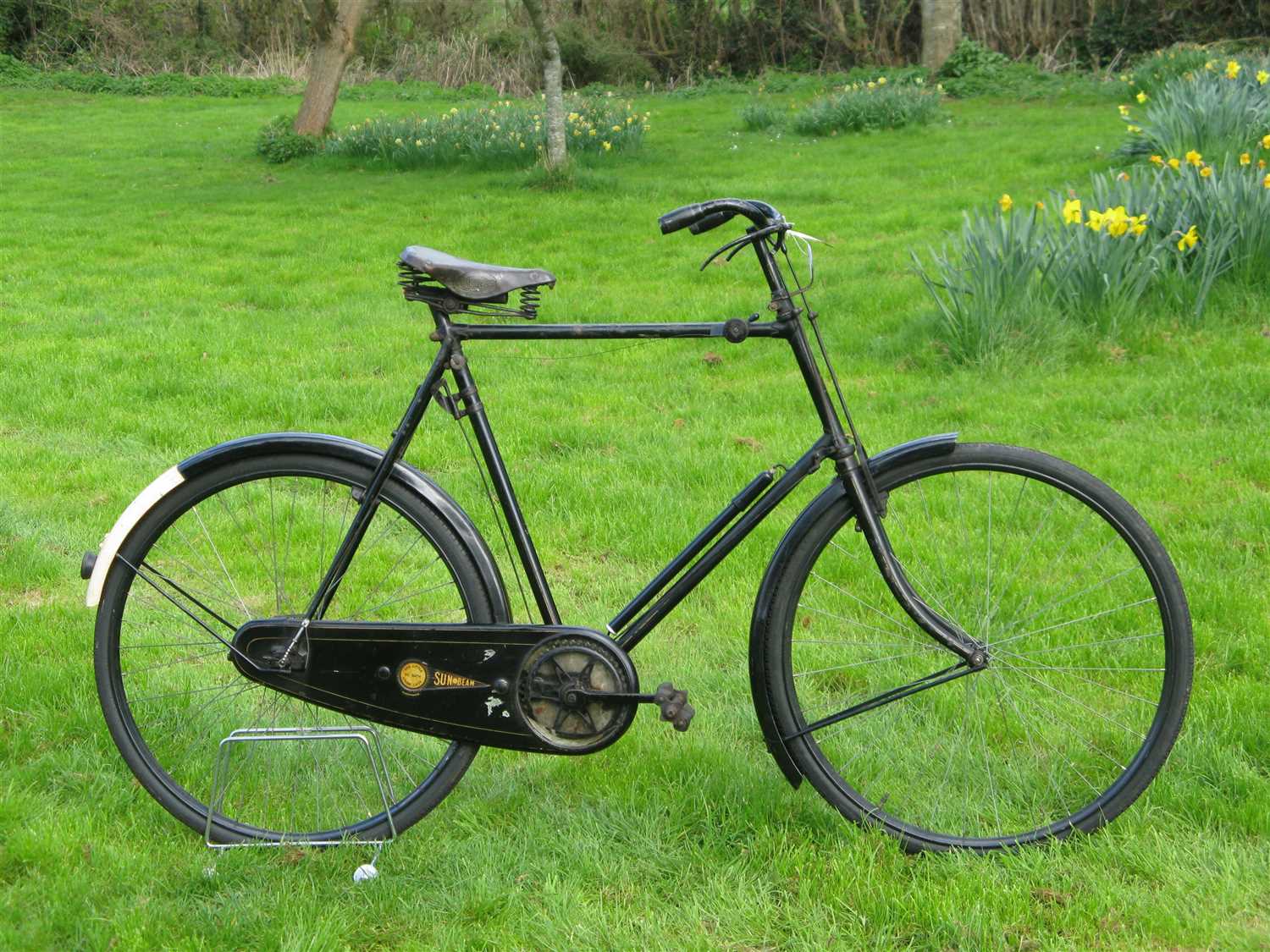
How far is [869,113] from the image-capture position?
14.7 m

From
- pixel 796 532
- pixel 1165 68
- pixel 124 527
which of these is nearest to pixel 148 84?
pixel 1165 68

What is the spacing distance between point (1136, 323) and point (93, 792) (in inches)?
215

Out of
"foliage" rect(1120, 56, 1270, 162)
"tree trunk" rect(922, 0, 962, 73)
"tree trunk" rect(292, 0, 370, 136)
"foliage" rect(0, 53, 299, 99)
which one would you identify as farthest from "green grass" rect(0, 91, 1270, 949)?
"foliage" rect(0, 53, 299, 99)

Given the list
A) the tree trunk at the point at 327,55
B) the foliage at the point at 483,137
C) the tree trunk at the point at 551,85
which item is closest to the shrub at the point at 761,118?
the foliage at the point at 483,137

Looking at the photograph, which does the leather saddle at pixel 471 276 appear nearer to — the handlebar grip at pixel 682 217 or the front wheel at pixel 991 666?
the handlebar grip at pixel 682 217

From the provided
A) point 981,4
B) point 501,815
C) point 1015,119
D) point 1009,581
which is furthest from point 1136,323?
point 981,4

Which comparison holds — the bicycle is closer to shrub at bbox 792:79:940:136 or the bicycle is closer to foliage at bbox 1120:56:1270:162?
foliage at bbox 1120:56:1270:162

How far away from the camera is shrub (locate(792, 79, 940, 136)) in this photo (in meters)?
14.7

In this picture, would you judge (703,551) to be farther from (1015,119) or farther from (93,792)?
(1015,119)

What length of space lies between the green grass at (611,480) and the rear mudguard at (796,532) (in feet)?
1.22

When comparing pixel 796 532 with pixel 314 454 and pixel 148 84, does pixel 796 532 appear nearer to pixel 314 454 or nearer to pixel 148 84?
pixel 314 454

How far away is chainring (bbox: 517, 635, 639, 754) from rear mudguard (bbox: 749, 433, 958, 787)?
0.29 metres

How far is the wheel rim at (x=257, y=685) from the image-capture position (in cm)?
295

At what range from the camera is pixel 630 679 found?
2.78 m
